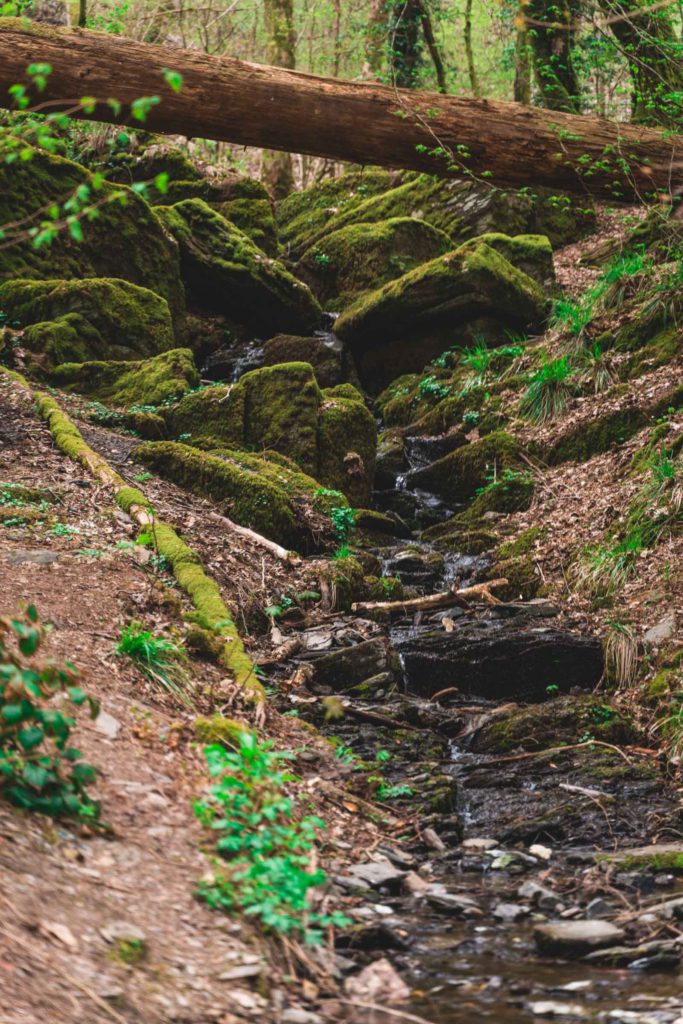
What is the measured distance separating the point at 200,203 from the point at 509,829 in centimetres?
1157

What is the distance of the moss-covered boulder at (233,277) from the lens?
13.2 meters

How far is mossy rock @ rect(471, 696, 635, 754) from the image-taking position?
5672mm

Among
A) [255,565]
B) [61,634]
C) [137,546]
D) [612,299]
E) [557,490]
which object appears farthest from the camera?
[612,299]

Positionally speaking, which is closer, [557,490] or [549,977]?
[549,977]

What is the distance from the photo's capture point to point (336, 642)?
6.58 meters

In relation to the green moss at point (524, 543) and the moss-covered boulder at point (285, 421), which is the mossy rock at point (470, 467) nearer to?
the moss-covered boulder at point (285, 421)

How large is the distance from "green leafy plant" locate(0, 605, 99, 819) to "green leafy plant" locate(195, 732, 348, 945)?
50 cm

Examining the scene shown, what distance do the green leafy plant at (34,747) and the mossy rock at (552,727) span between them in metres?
3.11

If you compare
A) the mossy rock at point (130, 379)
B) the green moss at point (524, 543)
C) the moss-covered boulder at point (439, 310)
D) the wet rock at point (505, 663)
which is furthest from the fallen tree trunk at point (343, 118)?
the wet rock at point (505, 663)

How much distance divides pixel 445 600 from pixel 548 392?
380 cm

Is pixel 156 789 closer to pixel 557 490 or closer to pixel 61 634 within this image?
pixel 61 634

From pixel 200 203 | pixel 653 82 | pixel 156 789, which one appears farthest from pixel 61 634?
pixel 200 203

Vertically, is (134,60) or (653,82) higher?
(653,82)

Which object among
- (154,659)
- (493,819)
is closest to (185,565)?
(154,659)
